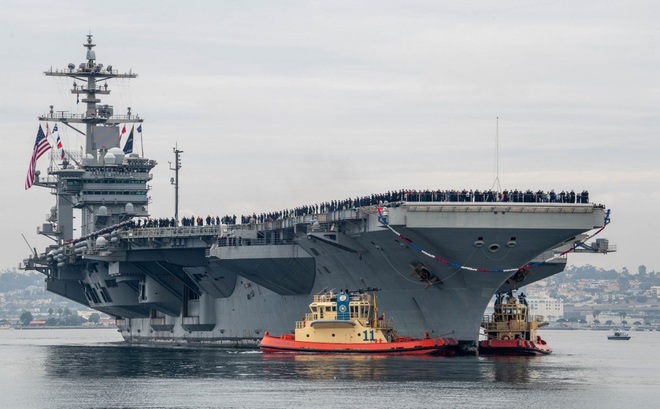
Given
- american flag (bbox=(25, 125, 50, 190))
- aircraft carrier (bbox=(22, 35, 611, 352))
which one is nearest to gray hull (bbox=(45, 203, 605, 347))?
aircraft carrier (bbox=(22, 35, 611, 352))

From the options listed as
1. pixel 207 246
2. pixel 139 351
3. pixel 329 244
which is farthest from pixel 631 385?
pixel 139 351

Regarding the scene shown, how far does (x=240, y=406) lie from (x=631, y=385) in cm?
1374

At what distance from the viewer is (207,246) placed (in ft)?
190

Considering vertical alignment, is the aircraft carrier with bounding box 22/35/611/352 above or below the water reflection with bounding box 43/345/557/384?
above

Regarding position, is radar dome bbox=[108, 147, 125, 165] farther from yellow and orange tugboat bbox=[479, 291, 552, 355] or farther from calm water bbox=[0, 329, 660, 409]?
yellow and orange tugboat bbox=[479, 291, 552, 355]

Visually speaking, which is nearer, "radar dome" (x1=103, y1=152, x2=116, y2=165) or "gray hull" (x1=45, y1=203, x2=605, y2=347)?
"gray hull" (x1=45, y1=203, x2=605, y2=347)

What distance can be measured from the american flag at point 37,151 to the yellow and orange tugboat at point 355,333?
24996mm

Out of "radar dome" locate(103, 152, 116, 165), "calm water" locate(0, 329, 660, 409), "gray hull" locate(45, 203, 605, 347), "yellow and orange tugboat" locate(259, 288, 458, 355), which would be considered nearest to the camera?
"calm water" locate(0, 329, 660, 409)

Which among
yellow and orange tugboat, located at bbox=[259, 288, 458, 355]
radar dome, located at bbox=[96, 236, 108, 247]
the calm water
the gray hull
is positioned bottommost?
the calm water

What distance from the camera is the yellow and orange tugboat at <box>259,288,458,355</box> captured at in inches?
1887

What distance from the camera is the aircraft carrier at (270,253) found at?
44.9 metres

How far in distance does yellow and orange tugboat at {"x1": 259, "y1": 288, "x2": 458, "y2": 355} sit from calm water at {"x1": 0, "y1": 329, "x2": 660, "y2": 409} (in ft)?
1.45

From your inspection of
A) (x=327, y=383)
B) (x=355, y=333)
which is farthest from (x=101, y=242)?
(x=327, y=383)

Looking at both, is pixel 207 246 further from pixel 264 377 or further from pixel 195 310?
pixel 264 377
